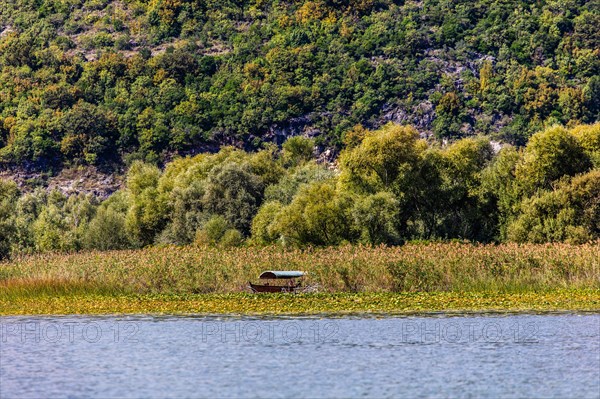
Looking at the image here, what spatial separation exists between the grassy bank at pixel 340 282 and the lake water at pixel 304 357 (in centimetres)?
330

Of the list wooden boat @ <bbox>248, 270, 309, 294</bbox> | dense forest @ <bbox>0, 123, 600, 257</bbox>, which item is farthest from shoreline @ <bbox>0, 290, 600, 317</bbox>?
dense forest @ <bbox>0, 123, 600, 257</bbox>

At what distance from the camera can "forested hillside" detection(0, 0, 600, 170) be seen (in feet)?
526

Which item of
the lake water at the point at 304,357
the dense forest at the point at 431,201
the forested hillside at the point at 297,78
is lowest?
the lake water at the point at 304,357

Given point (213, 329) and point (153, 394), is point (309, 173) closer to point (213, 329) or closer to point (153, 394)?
point (213, 329)

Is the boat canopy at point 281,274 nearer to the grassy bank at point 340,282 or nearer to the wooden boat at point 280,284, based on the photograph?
the wooden boat at point 280,284

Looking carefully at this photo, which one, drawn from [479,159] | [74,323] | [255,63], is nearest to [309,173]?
[479,159]

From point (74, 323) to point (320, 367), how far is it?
46.0 ft

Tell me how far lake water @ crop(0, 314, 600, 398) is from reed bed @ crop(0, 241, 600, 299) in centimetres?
706

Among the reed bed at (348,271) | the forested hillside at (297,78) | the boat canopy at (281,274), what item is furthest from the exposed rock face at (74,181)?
the boat canopy at (281,274)

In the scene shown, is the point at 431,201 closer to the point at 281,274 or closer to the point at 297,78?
the point at 281,274

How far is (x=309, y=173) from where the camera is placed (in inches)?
3841

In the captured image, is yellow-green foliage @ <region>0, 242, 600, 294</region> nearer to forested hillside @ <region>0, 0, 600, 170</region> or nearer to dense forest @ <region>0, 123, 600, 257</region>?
dense forest @ <region>0, 123, 600, 257</region>

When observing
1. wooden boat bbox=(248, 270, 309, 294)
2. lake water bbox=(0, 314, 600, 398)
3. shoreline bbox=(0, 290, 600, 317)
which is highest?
wooden boat bbox=(248, 270, 309, 294)

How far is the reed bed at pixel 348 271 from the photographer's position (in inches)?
1845
